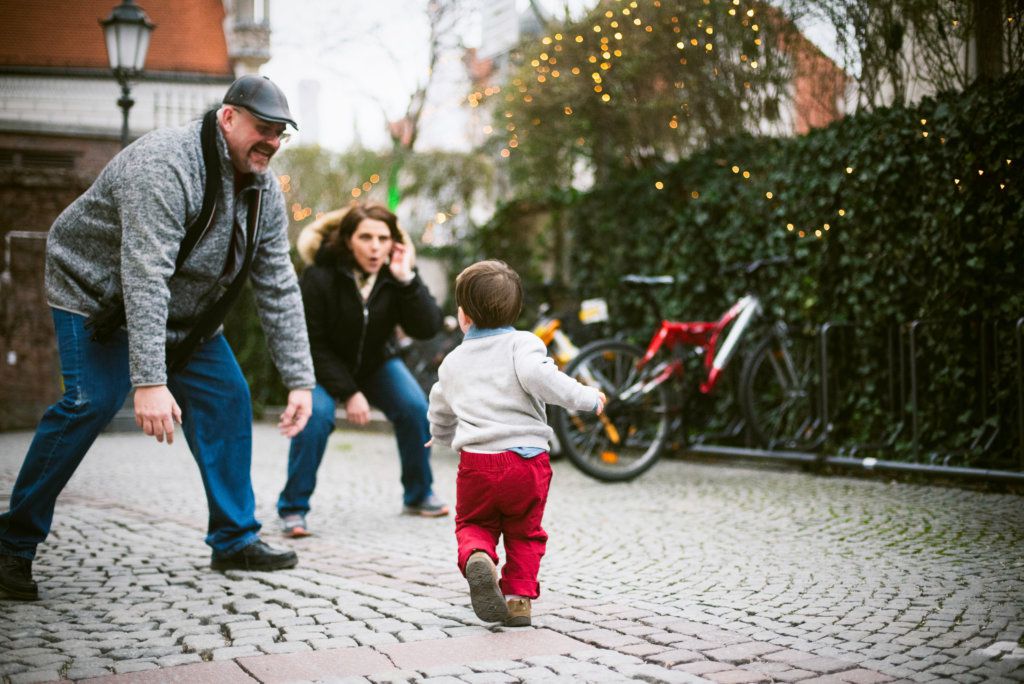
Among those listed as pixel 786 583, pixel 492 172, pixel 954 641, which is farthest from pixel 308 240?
pixel 492 172

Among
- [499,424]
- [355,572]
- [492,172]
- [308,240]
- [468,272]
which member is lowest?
[355,572]

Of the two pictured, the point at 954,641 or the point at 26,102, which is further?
the point at 26,102

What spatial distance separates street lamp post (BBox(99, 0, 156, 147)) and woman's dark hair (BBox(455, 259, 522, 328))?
9.19 metres

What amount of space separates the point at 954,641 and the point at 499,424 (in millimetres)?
1590

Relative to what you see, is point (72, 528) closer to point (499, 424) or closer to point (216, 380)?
point (216, 380)

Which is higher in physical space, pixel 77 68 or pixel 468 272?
pixel 77 68

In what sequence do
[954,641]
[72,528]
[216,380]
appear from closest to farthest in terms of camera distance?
[954,641] → [216,380] → [72,528]

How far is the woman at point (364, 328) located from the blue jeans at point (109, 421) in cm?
117

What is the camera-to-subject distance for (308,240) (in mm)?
6211

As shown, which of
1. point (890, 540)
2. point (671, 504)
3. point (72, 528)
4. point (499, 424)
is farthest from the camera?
point (671, 504)

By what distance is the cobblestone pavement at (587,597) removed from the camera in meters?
3.07

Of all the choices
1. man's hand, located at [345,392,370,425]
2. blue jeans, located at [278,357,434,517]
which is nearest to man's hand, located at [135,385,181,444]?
man's hand, located at [345,392,370,425]

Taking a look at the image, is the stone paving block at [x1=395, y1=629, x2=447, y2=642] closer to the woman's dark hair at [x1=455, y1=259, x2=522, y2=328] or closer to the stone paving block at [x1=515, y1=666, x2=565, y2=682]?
the stone paving block at [x1=515, y1=666, x2=565, y2=682]

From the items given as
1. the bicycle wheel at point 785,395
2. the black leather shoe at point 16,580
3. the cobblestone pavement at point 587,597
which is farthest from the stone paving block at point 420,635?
the bicycle wheel at point 785,395
